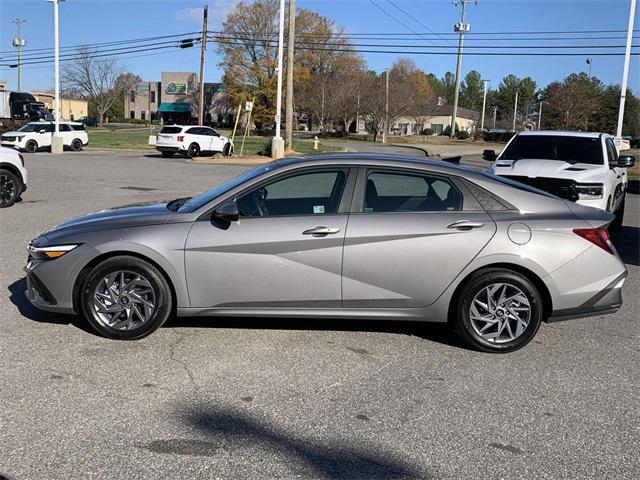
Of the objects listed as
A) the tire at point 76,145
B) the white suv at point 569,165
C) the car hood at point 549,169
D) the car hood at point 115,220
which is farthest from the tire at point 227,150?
the car hood at point 115,220

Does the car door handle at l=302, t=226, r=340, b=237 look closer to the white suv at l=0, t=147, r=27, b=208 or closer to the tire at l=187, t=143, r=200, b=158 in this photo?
the white suv at l=0, t=147, r=27, b=208

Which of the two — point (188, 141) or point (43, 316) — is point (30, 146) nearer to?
point (188, 141)

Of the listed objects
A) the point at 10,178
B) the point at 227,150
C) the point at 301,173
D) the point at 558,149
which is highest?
the point at 558,149

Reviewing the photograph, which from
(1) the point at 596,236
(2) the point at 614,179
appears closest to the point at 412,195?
(1) the point at 596,236

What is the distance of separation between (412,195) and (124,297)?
2.51 m

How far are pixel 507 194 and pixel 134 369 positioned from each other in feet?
10.6

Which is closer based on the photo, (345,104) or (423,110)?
(345,104)

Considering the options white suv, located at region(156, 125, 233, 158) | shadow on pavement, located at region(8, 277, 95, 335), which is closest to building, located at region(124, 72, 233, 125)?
white suv, located at region(156, 125, 233, 158)

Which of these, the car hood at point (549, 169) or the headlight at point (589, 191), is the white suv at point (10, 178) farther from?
the headlight at point (589, 191)

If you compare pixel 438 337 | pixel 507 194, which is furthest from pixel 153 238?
pixel 507 194

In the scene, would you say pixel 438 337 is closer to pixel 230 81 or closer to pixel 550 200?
pixel 550 200

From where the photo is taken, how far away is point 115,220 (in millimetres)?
5238

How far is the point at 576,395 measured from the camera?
4379 millimetres

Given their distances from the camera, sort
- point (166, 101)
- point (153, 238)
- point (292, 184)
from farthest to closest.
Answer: point (166, 101) → point (292, 184) → point (153, 238)
